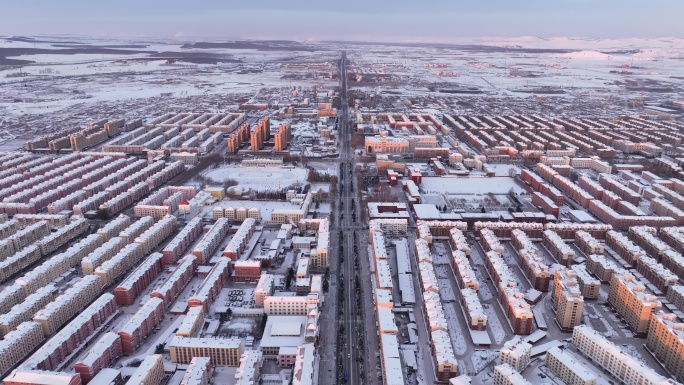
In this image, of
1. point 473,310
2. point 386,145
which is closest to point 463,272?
point 473,310

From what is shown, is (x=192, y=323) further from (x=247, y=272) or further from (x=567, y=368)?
(x=567, y=368)

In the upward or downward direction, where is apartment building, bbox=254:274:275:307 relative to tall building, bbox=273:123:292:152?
downward

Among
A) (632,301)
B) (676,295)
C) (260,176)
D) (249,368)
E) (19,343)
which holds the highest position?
(260,176)

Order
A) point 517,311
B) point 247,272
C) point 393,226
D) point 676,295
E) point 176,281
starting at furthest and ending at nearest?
point 393,226
point 247,272
point 176,281
point 676,295
point 517,311

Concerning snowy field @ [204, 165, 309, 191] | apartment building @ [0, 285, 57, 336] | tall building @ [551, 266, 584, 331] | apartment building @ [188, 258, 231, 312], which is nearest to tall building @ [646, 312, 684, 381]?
tall building @ [551, 266, 584, 331]

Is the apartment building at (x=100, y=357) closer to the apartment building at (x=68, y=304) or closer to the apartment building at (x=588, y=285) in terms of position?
the apartment building at (x=68, y=304)

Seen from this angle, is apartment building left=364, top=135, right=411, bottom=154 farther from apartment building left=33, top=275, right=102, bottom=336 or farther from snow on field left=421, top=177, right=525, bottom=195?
apartment building left=33, top=275, right=102, bottom=336

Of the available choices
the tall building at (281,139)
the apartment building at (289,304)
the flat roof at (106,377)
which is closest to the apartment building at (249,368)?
the apartment building at (289,304)
